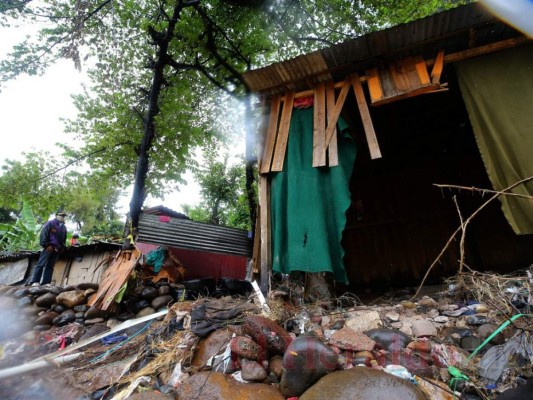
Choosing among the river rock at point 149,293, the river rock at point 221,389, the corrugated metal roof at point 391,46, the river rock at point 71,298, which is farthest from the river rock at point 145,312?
the corrugated metal roof at point 391,46

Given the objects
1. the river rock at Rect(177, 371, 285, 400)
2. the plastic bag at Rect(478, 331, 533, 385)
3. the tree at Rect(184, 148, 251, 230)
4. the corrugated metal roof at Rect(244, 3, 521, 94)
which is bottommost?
the river rock at Rect(177, 371, 285, 400)

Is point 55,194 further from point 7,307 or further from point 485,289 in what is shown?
point 485,289

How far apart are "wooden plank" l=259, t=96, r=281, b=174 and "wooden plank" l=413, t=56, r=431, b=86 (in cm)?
227

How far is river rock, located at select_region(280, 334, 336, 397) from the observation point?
226cm

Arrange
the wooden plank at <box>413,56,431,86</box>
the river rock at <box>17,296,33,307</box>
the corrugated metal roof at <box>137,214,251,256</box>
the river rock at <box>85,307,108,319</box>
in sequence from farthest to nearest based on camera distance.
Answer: the corrugated metal roof at <box>137,214,251,256</box> < the river rock at <box>17,296,33,307</box> < the river rock at <box>85,307,108,319</box> < the wooden plank at <box>413,56,431,86</box>

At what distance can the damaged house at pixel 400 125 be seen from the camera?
369 cm

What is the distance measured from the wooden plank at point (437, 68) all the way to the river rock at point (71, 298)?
775 centimetres

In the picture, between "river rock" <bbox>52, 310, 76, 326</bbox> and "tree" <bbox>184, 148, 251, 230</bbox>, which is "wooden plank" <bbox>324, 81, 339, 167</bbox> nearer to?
"river rock" <bbox>52, 310, 76, 326</bbox>

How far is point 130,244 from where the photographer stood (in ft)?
19.2

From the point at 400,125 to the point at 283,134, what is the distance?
10.8 ft

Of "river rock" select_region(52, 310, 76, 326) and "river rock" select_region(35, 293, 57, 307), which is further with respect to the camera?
"river rock" select_region(35, 293, 57, 307)

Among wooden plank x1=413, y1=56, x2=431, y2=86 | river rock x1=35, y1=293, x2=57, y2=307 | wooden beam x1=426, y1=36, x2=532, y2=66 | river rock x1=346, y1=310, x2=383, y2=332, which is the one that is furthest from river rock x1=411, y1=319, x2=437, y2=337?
river rock x1=35, y1=293, x2=57, y2=307

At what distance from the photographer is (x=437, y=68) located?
13.2ft

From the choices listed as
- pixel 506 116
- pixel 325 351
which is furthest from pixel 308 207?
pixel 506 116
